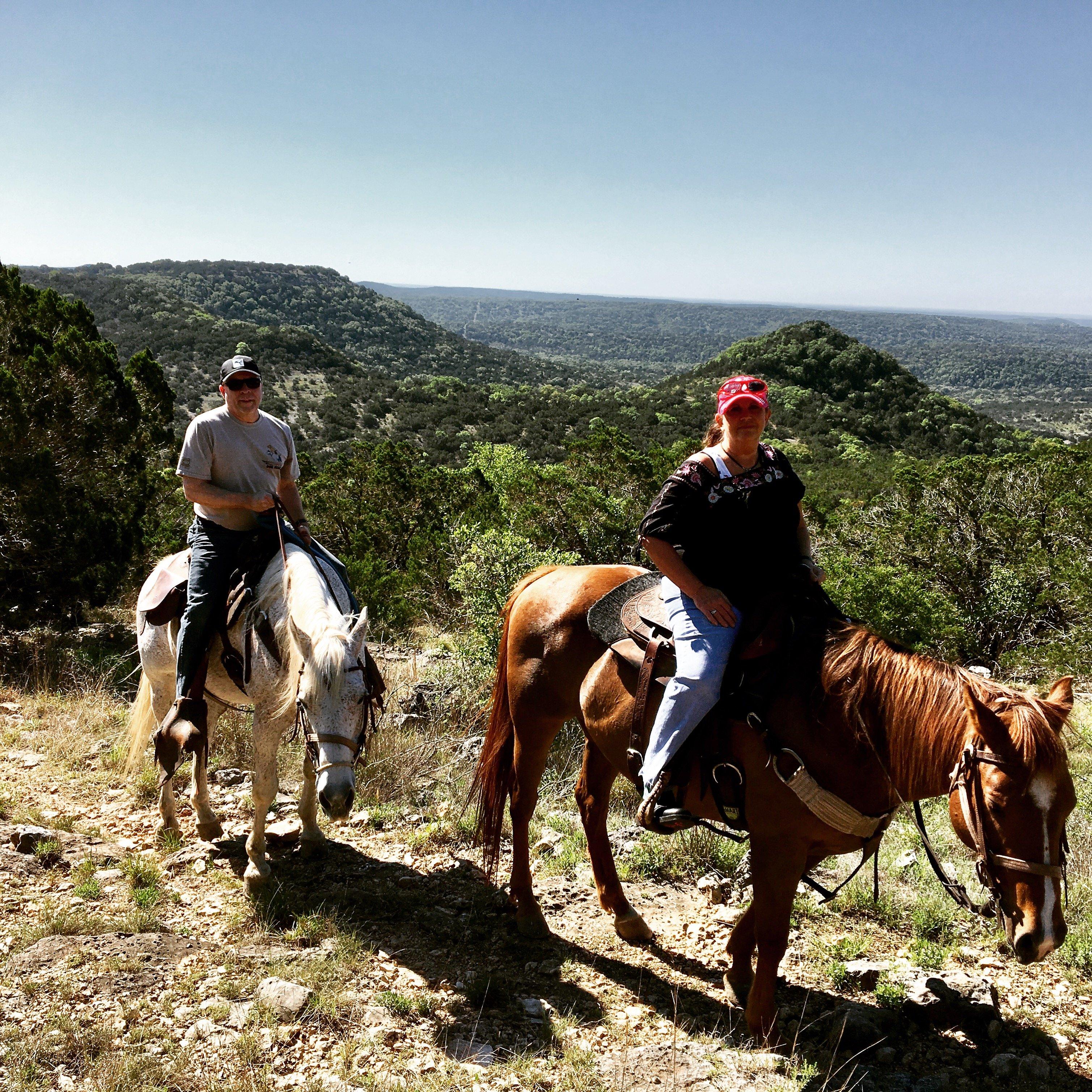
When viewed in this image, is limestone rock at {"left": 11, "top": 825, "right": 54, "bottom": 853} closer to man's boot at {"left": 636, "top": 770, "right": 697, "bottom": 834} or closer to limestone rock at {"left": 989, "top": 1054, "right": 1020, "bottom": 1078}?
man's boot at {"left": 636, "top": 770, "right": 697, "bottom": 834}

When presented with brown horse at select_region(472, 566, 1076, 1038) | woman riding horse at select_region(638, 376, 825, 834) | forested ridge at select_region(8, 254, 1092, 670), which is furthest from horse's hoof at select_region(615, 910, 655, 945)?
forested ridge at select_region(8, 254, 1092, 670)

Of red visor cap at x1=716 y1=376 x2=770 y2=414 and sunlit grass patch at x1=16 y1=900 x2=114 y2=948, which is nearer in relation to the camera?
red visor cap at x1=716 y1=376 x2=770 y2=414

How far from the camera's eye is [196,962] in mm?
3467

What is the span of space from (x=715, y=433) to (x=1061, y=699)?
159 cm

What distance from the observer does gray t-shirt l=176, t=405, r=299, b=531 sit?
429cm

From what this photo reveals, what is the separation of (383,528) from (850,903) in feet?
34.7

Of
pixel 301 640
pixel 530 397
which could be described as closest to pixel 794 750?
pixel 301 640

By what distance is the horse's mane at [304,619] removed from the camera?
3502mm

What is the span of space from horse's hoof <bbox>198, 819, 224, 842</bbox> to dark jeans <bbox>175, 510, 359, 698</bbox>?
0.91m

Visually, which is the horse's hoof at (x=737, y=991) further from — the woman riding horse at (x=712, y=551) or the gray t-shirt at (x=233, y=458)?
the gray t-shirt at (x=233, y=458)

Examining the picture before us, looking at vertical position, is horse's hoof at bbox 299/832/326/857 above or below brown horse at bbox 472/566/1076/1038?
below

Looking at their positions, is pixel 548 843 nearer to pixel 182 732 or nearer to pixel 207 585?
pixel 182 732

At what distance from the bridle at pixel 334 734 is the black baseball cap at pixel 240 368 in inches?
66.7

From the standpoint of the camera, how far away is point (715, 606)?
10.1ft
